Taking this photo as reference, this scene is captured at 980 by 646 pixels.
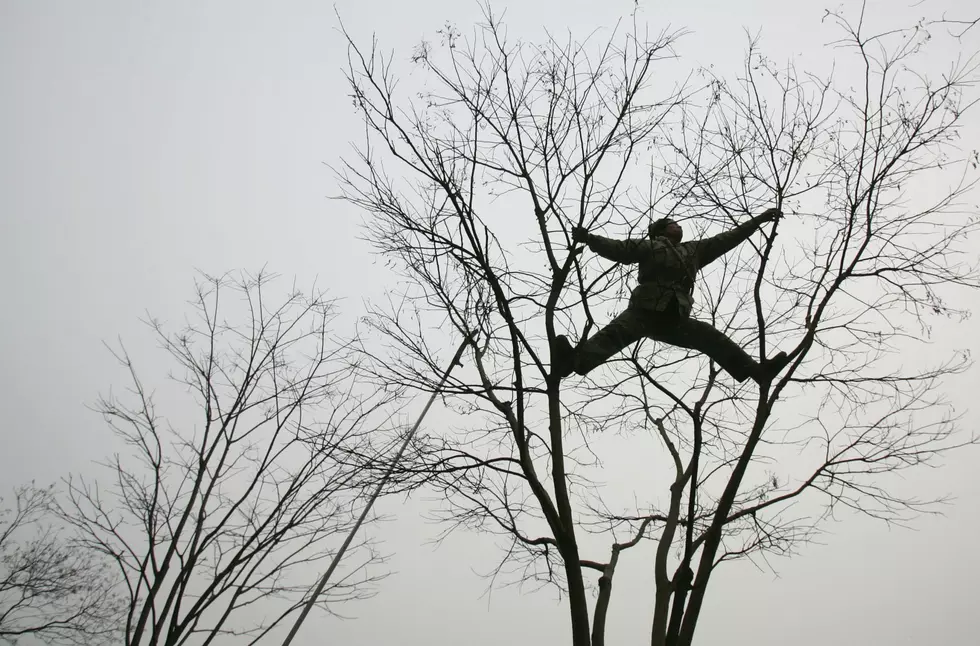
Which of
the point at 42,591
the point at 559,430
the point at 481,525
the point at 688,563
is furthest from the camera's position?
the point at 42,591

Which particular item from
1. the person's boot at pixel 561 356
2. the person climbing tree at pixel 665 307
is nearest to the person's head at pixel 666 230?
the person climbing tree at pixel 665 307

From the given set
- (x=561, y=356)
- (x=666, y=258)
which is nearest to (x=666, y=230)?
(x=666, y=258)

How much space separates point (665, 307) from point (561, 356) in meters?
0.78

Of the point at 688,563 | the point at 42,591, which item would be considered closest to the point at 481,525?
the point at 688,563

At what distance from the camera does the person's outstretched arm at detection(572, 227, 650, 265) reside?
17.1 feet

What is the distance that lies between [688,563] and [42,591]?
26.0ft

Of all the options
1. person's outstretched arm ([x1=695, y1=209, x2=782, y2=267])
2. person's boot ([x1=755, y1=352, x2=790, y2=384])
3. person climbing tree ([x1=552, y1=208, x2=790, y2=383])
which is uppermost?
person's outstretched arm ([x1=695, y1=209, x2=782, y2=267])

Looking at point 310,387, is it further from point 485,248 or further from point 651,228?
point 651,228

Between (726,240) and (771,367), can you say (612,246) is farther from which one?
(771,367)

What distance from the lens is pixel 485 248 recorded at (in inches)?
213

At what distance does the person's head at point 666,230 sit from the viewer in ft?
17.9

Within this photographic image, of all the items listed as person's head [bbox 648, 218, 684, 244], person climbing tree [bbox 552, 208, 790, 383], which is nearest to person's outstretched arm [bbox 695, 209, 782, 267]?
person climbing tree [bbox 552, 208, 790, 383]

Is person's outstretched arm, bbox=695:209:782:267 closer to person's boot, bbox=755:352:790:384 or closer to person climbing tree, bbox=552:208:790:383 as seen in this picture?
person climbing tree, bbox=552:208:790:383

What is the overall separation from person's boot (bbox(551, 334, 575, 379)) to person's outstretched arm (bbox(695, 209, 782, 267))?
45.4 inches
